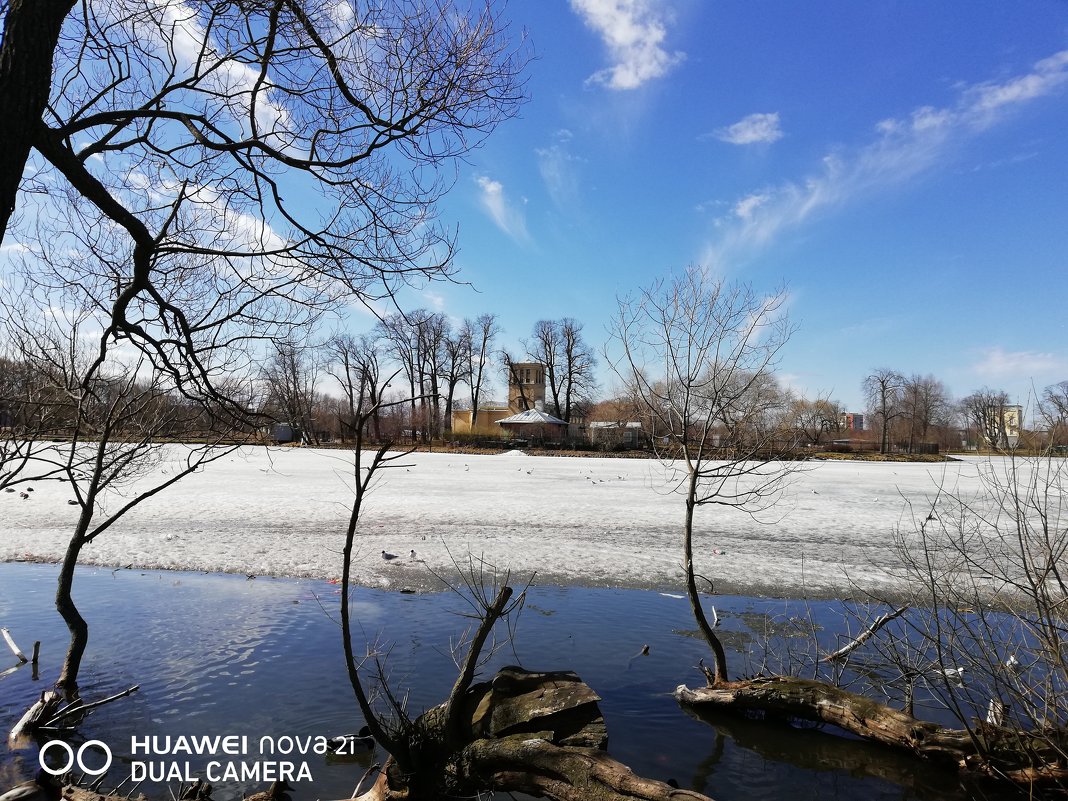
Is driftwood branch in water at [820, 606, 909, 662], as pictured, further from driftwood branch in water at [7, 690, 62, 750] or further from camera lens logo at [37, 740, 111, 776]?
driftwood branch in water at [7, 690, 62, 750]

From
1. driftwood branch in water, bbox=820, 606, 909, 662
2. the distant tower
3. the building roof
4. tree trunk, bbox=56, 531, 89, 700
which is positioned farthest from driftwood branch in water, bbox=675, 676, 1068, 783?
the distant tower

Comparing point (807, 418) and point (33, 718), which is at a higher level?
point (807, 418)

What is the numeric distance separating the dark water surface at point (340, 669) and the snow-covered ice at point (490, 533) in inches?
40.5

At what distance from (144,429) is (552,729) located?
4.64 m

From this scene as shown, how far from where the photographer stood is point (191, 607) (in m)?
9.59

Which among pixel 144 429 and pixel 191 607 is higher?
pixel 144 429

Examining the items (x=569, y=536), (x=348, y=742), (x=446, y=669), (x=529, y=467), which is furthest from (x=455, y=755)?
(x=529, y=467)

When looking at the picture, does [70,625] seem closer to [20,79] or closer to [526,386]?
[20,79]

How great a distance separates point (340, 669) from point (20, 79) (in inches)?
247

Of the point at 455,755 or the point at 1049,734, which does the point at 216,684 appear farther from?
the point at 1049,734

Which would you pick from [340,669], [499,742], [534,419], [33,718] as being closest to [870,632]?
[499,742]

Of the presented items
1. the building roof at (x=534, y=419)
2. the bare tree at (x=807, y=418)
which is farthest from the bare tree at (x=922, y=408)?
the bare tree at (x=807, y=418)

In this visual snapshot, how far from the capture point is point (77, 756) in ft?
18.1

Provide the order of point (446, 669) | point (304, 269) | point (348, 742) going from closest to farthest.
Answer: point (304, 269), point (348, 742), point (446, 669)
